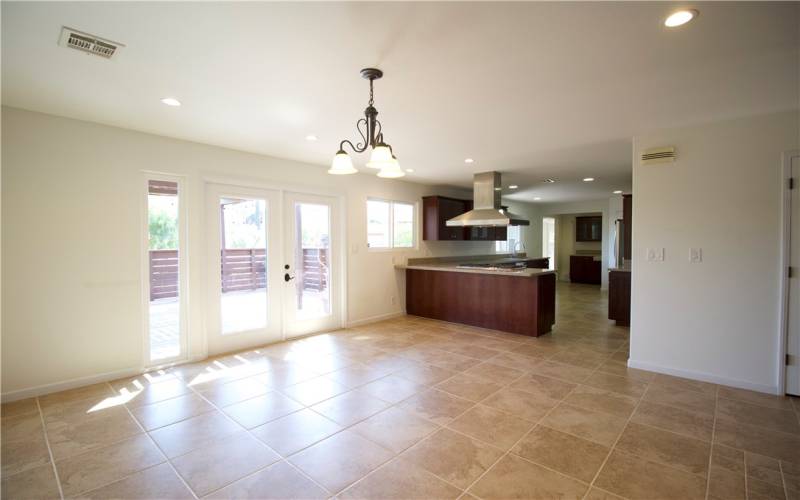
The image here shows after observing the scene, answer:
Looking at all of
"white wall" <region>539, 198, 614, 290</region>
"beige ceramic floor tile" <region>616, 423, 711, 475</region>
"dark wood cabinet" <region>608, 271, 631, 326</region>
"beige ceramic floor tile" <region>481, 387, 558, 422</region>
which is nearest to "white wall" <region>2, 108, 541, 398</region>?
"beige ceramic floor tile" <region>481, 387, 558, 422</region>

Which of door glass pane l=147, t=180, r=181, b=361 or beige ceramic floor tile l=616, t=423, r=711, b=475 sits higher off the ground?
door glass pane l=147, t=180, r=181, b=361

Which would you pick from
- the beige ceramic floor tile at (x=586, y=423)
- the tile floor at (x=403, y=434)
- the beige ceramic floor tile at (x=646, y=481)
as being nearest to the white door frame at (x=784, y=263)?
the tile floor at (x=403, y=434)

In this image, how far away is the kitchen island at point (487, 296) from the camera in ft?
16.5

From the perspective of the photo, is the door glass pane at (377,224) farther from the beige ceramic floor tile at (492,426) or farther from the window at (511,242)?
the window at (511,242)

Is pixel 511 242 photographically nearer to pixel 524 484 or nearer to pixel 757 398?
pixel 757 398

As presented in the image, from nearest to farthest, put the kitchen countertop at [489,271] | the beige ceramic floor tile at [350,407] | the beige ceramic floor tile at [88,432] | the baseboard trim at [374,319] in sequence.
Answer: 1. the beige ceramic floor tile at [88,432]
2. the beige ceramic floor tile at [350,407]
3. the kitchen countertop at [489,271]
4. the baseboard trim at [374,319]

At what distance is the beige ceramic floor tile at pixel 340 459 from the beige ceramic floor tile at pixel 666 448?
63.3 inches

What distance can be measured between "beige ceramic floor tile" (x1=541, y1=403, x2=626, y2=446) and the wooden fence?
11.9ft

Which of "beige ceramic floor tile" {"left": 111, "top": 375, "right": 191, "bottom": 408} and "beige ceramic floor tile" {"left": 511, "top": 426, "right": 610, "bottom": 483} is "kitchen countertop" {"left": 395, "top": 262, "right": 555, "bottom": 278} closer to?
"beige ceramic floor tile" {"left": 511, "top": 426, "right": 610, "bottom": 483}

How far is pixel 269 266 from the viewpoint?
186 inches

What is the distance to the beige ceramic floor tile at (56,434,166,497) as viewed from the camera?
6.59 feet

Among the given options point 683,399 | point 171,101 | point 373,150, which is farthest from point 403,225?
point 683,399

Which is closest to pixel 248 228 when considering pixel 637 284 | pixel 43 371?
pixel 43 371

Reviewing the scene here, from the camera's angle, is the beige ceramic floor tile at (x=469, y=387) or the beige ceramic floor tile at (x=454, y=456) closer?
the beige ceramic floor tile at (x=454, y=456)
